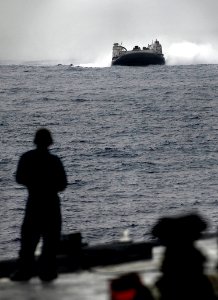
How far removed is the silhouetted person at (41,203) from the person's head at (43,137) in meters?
0.02

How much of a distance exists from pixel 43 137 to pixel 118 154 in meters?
47.2

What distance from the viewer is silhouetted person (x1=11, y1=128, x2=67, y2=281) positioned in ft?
23.5

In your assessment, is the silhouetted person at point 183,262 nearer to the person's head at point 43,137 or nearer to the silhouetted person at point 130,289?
the silhouetted person at point 130,289

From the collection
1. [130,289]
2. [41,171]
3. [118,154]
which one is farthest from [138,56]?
[130,289]

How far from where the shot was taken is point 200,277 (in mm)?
4641

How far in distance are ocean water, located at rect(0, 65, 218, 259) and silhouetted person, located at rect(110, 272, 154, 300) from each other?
1236 centimetres

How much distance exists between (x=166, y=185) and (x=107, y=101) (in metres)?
59.0

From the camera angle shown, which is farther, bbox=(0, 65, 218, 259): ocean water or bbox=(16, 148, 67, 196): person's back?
bbox=(0, 65, 218, 259): ocean water

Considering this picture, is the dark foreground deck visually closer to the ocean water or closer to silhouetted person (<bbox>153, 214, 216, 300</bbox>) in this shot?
silhouetted person (<bbox>153, 214, 216, 300</bbox>)

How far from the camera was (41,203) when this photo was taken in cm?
718

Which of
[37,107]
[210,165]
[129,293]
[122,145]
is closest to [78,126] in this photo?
[122,145]

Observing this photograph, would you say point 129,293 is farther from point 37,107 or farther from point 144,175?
point 37,107

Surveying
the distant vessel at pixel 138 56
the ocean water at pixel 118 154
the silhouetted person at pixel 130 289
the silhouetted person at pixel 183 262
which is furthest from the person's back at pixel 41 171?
the distant vessel at pixel 138 56

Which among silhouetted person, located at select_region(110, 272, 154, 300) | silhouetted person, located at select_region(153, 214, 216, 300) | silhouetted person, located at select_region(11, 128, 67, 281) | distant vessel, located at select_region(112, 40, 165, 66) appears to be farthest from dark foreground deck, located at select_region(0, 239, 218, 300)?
distant vessel, located at select_region(112, 40, 165, 66)
